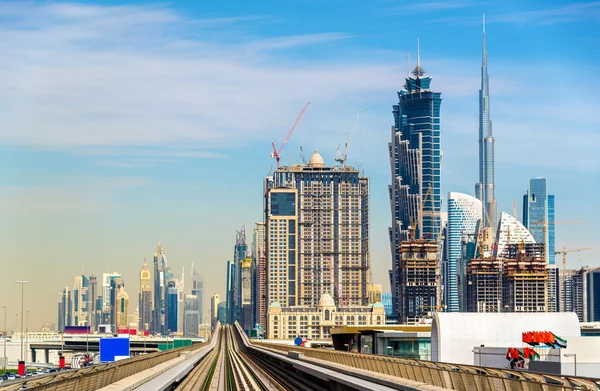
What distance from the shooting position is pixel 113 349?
82062 mm

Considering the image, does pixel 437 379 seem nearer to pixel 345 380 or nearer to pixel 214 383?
pixel 345 380

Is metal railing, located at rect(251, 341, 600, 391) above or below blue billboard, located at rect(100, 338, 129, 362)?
above

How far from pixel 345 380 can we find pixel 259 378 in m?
34.6

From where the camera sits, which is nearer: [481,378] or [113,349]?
[481,378]

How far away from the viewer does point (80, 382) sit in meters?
26.1

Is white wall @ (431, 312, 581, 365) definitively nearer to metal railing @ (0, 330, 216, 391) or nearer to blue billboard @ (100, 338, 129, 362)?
blue billboard @ (100, 338, 129, 362)

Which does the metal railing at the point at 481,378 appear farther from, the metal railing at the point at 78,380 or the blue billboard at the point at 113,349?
the blue billboard at the point at 113,349

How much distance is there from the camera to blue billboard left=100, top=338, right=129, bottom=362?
81125 mm

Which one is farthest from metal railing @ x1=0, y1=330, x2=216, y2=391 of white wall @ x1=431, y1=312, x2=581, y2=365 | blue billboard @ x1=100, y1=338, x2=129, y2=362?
white wall @ x1=431, y1=312, x2=581, y2=365

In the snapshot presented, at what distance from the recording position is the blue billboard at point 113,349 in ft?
266

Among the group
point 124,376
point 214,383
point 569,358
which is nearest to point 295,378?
point 214,383

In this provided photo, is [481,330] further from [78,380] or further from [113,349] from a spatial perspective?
[78,380]

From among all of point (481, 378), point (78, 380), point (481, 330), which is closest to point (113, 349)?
point (481, 330)

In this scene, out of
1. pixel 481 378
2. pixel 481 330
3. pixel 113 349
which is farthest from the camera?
pixel 481 330
